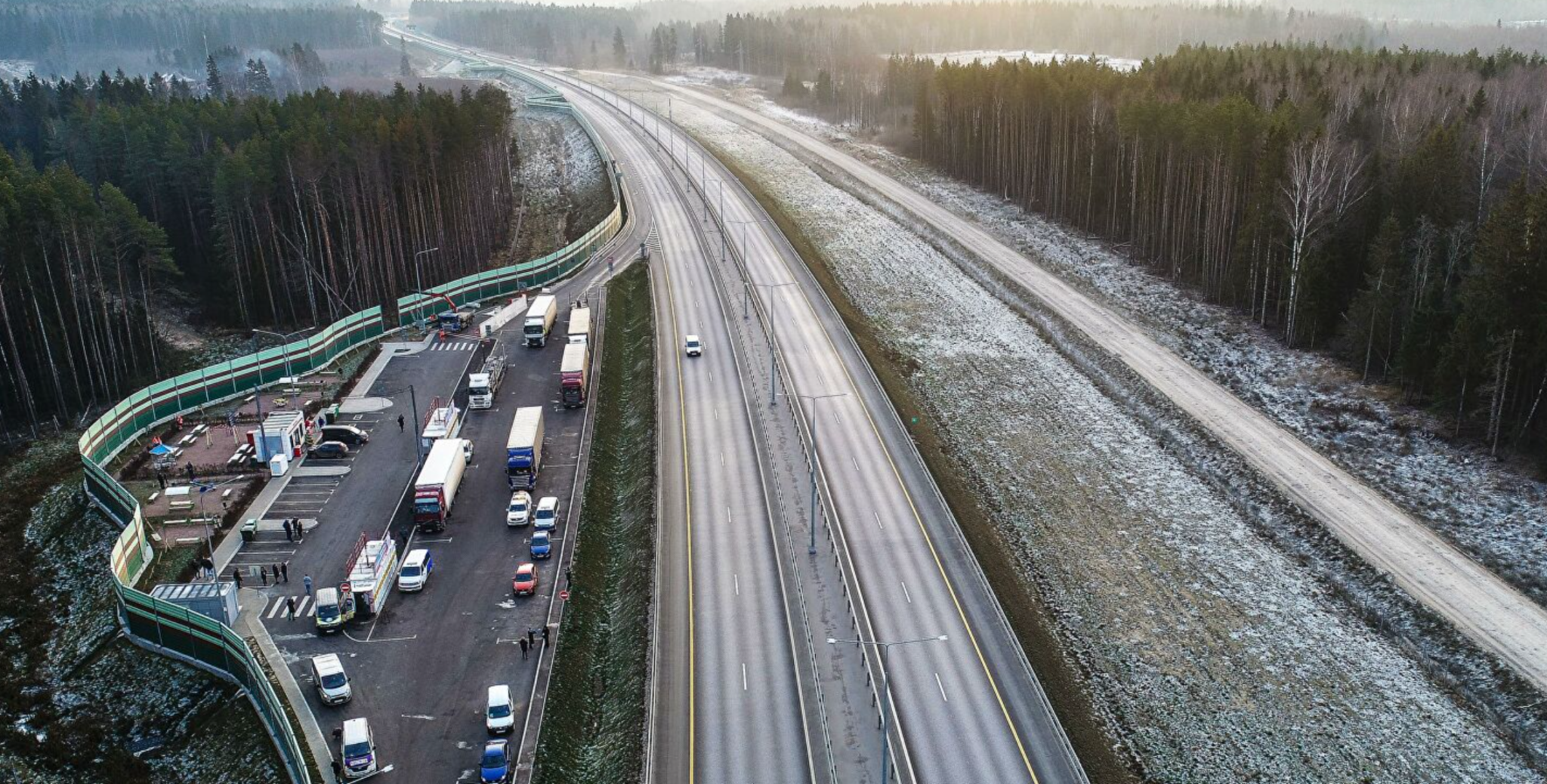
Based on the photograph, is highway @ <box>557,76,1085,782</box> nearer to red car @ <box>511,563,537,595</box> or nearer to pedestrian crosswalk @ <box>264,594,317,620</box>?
red car @ <box>511,563,537,595</box>

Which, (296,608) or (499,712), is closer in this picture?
(499,712)

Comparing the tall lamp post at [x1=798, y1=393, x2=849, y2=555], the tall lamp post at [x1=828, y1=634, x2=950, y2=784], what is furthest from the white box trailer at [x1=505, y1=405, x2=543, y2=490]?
the tall lamp post at [x1=828, y1=634, x2=950, y2=784]

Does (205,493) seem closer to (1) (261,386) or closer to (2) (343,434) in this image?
(2) (343,434)

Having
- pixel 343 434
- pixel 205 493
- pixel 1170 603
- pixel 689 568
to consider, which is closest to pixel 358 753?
pixel 689 568

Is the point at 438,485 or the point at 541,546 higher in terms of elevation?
the point at 438,485

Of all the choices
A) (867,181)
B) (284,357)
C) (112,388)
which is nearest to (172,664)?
(284,357)

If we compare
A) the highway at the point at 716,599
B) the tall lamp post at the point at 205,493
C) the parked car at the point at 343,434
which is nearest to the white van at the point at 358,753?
the highway at the point at 716,599

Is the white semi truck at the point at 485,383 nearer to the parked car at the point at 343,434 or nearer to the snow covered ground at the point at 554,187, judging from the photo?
the parked car at the point at 343,434
